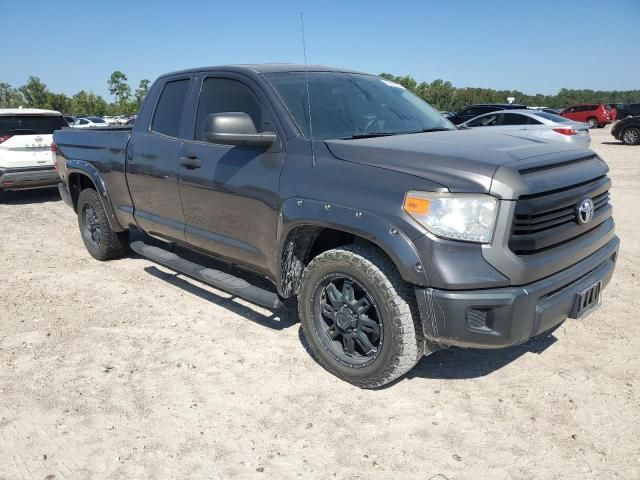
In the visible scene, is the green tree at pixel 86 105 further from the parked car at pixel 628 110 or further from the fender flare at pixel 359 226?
the fender flare at pixel 359 226

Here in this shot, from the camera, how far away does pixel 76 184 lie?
19.5 feet

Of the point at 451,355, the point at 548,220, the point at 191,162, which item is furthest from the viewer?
Result: the point at 191,162

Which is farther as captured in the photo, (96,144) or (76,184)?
(76,184)

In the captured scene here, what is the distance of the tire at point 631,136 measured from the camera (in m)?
19.4

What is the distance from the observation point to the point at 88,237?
19.7 ft

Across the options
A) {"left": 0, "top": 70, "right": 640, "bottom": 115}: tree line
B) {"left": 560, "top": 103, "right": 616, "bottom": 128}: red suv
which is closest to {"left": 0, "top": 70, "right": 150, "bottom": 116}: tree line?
{"left": 0, "top": 70, "right": 640, "bottom": 115}: tree line

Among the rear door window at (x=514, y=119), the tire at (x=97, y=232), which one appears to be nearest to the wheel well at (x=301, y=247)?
the tire at (x=97, y=232)

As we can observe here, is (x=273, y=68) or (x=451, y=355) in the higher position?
(x=273, y=68)

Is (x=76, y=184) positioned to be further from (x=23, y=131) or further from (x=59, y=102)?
(x=59, y=102)

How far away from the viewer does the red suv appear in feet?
105

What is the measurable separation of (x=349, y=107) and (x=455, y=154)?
1175mm

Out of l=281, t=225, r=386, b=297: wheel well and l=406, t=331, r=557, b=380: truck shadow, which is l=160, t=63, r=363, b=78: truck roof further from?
l=406, t=331, r=557, b=380: truck shadow

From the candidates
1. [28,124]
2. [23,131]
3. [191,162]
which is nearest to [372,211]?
[191,162]

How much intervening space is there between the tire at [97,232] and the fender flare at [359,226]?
303 cm
